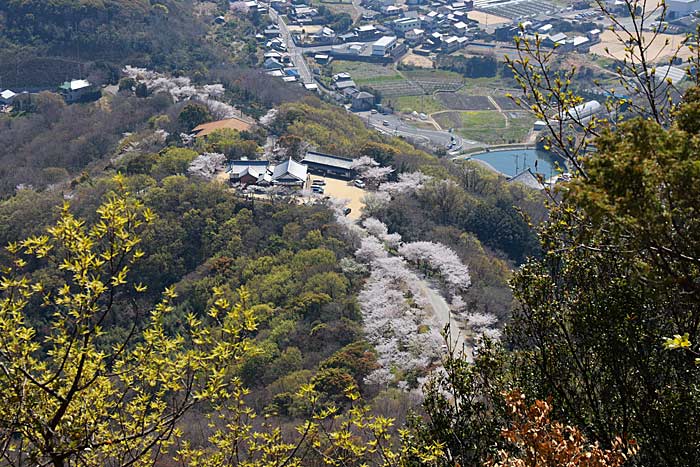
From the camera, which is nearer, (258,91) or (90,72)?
(258,91)

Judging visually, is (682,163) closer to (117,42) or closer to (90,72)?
(90,72)

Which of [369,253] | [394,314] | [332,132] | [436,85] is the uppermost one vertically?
[394,314]

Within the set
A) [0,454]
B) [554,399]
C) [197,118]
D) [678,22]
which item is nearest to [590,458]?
[554,399]

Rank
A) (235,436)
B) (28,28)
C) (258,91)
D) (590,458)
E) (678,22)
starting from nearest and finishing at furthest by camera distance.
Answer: (590,458)
(235,436)
(258,91)
(28,28)
(678,22)

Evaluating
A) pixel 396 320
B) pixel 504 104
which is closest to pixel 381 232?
pixel 396 320

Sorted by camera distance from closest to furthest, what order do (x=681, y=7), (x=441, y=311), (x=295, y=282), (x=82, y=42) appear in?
1. (x=441, y=311)
2. (x=295, y=282)
3. (x=82, y=42)
4. (x=681, y=7)

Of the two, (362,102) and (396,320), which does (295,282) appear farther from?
(362,102)

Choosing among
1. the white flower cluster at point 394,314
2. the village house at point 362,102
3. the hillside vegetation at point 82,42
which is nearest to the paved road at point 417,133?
the village house at point 362,102
